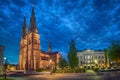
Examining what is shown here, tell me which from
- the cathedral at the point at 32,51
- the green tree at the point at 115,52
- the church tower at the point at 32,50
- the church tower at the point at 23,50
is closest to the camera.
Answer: the green tree at the point at 115,52

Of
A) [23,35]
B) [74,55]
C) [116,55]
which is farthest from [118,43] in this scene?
[23,35]

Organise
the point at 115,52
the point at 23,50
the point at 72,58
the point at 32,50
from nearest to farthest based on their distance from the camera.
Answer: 1. the point at 115,52
2. the point at 72,58
3. the point at 32,50
4. the point at 23,50

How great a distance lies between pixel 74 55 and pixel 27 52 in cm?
8034

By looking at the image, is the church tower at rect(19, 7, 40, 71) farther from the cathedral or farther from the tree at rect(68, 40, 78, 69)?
the tree at rect(68, 40, 78, 69)

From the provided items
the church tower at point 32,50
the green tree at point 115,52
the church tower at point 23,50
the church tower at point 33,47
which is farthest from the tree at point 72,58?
the church tower at point 23,50

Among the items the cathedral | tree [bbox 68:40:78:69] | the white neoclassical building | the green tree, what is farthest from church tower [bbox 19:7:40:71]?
the green tree

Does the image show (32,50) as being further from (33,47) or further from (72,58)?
(72,58)

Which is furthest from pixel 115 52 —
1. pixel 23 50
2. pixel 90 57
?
pixel 23 50

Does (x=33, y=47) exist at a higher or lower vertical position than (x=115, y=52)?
higher

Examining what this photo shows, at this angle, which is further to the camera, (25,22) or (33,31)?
(25,22)

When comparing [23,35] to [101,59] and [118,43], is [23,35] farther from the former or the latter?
[118,43]

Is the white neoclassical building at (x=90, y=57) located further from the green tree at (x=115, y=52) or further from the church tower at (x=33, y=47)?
the green tree at (x=115, y=52)

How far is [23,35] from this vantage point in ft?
607

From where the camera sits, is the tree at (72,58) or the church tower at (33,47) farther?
the church tower at (33,47)
